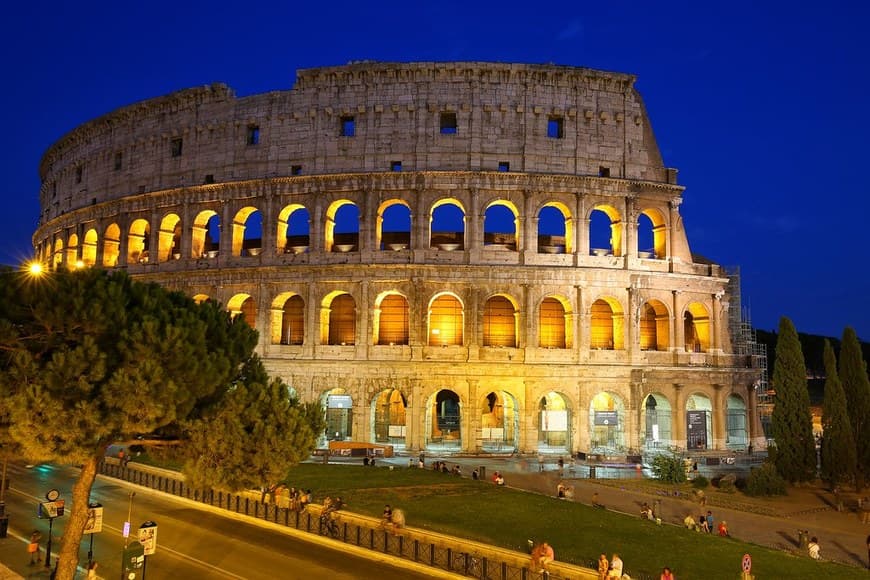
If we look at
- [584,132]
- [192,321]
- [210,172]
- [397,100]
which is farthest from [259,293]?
[192,321]

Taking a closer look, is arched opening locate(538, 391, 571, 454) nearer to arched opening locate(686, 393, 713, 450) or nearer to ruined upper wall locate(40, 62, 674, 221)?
arched opening locate(686, 393, 713, 450)

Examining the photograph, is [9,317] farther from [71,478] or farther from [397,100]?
[397,100]

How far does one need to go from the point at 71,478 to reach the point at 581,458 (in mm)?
22250

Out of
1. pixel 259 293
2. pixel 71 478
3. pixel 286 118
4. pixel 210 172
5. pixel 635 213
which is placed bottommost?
pixel 71 478

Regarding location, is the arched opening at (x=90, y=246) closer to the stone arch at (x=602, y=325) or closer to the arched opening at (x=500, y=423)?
the arched opening at (x=500, y=423)

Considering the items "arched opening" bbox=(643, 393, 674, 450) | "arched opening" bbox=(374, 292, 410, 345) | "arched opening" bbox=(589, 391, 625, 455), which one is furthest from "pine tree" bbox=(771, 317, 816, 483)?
"arched opening" bbox=(374, 292, 410, 345)

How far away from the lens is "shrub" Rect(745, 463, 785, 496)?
90.7 feet

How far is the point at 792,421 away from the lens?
29.8 meters

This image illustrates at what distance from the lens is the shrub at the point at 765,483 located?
27.6 meters

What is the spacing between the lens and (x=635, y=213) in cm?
3538

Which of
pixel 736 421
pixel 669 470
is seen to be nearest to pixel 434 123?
pixel 669 470

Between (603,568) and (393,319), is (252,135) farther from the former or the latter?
(603,568)

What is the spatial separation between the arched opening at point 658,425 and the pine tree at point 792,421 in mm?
5508

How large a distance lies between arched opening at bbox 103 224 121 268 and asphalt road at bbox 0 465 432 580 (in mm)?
20930
